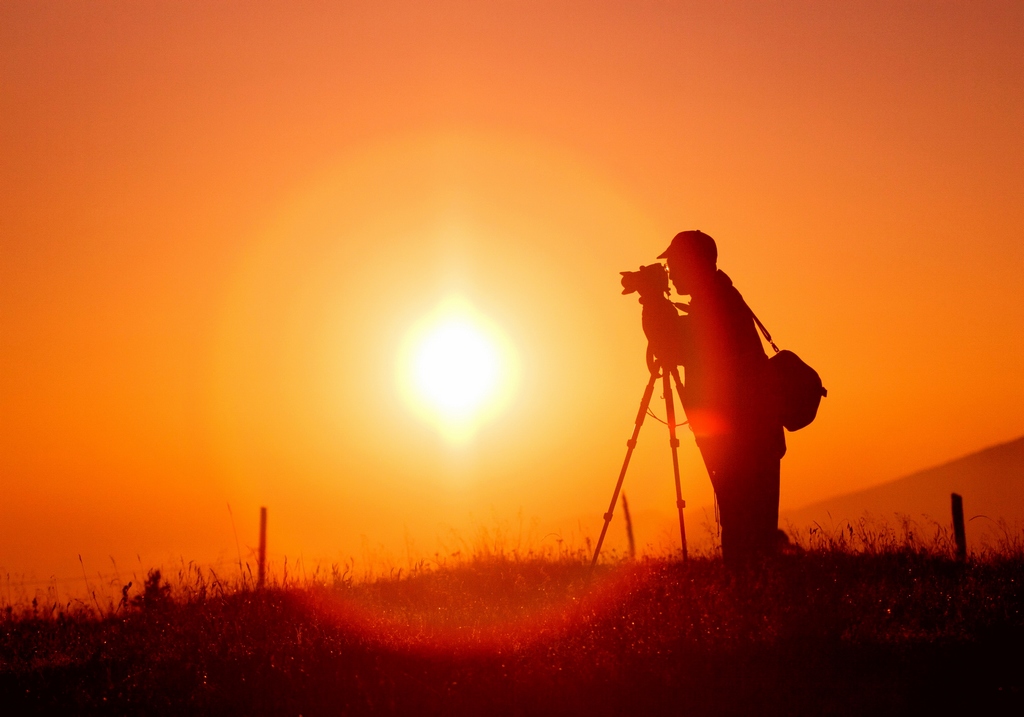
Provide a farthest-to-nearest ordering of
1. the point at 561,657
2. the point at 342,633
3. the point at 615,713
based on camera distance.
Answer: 1. the point at 342,633
2. the point at 561,657
3. the point at 615,713

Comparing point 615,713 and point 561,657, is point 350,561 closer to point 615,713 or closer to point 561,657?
point 561,657

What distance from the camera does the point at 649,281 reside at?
10.0 m

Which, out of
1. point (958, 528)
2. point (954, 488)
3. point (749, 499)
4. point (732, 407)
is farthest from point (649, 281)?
point (954, 488)

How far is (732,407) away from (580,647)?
3.54 meters

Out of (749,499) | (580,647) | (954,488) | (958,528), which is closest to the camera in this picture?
(580,647)

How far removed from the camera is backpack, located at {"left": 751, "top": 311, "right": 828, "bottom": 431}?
974 cm

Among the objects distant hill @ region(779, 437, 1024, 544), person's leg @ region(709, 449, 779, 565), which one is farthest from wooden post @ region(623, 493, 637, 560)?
distant hill @ region(779, 437, 1024, 544)

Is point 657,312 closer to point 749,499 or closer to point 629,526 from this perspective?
point 749,499

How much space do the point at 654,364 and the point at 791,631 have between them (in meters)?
3.44

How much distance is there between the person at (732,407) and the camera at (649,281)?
0.31 metres

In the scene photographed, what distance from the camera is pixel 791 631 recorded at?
724 cm

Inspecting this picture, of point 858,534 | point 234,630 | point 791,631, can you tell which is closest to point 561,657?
point 791,631

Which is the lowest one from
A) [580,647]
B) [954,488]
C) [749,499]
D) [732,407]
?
[580,647]

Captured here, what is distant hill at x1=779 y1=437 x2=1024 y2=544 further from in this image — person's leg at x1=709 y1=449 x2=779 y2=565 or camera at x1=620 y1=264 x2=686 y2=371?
camera at x1=620 y1=264 x2=686 y2=371
